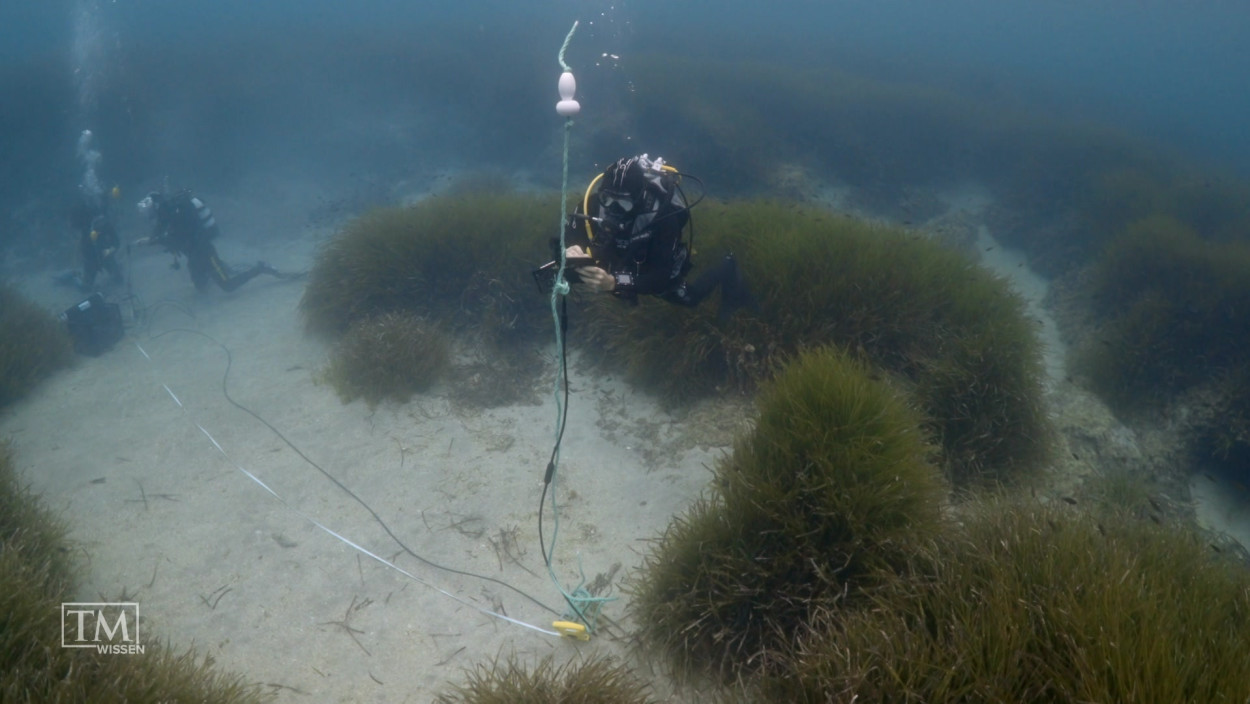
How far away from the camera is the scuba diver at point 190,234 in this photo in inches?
427

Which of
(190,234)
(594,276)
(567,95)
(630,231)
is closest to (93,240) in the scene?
(190,234)

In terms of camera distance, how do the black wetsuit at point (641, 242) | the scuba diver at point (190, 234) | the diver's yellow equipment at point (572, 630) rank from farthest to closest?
the scuba diver at point (190, 234) → the black wetsuit at point (641, 242) → the diver's yellow equipment at point (572, 630)

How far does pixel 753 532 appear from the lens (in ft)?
11.0

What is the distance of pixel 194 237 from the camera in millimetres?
11062

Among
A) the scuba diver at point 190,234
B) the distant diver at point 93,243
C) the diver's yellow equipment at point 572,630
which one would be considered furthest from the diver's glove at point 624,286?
the distant diver at point 93,243

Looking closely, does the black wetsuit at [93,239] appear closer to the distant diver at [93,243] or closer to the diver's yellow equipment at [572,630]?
the distant diver at [93,243]

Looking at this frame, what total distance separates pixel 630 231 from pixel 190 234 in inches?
426

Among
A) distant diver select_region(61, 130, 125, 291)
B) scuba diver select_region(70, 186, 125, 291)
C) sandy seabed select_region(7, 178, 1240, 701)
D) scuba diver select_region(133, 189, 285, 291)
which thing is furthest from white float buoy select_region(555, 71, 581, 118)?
scuba diver select_region(70, 186, 125, 291)

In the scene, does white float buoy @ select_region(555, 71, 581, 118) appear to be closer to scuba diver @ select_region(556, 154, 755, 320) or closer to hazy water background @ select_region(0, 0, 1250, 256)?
scuba diver @ select_region(556, 154, 755, 320)

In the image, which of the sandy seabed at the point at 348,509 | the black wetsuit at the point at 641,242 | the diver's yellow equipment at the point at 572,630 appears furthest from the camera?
the black wetsuit at the point at 641,242

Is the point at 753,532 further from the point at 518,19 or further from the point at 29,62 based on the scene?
the point at 518,19

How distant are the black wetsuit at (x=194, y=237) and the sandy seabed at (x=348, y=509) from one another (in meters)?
3.96

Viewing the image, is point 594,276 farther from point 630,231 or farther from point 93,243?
point 93,243

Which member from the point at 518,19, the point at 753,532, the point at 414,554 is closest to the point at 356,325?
the point at 414,554
